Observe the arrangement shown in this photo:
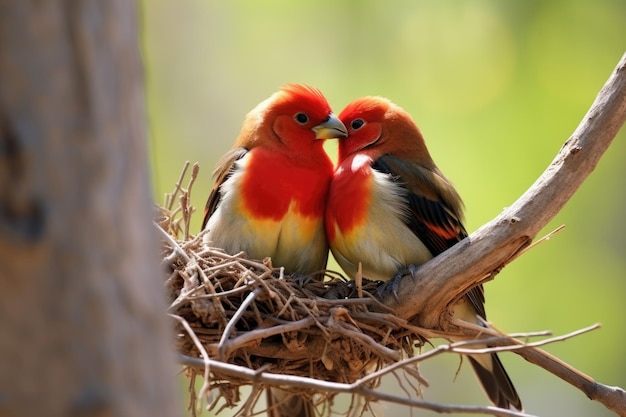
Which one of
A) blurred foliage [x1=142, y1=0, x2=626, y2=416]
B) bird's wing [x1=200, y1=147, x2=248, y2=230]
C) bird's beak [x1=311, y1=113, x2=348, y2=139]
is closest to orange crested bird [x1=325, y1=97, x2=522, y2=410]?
Answer: bird's beak [x1=311, y1=113, x2=348, y2=139]

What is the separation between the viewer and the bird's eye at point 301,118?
16.2 feet

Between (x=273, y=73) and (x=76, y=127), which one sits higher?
(x=76, y=127)

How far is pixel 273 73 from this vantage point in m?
9.41

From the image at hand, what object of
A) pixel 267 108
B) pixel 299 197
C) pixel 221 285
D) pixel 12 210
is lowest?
pixel 221 285

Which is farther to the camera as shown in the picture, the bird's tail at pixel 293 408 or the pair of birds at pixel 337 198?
the bird's tail at pixel 293 408

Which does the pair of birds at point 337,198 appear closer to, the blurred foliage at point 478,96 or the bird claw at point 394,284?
the bird claw at point 394,284

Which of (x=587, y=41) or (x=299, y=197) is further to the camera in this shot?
(x=587, y=41)

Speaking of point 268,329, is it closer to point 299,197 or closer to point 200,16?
point 299,197

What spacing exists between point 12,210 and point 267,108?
3301 mm

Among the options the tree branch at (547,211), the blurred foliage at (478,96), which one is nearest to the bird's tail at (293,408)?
the tree branch at (547,211)

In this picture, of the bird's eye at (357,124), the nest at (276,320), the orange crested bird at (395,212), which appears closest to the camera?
the nest at (276,320)

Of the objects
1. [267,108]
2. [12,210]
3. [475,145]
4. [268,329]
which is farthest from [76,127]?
[475,145]

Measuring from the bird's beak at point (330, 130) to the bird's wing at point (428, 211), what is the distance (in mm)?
270

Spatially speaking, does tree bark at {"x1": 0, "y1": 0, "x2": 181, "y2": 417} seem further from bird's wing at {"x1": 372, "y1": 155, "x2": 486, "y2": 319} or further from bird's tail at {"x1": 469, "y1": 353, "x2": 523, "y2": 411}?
bird's tail at {"x1": 469, "y1": 353, "x2": 523, "y2": 411}
